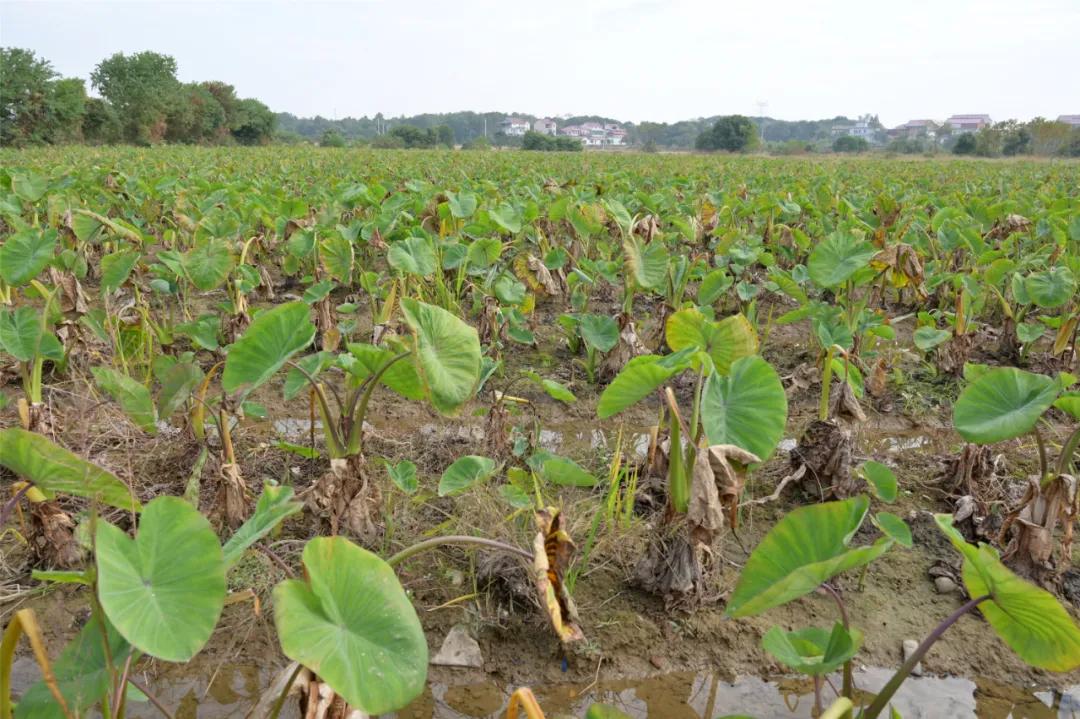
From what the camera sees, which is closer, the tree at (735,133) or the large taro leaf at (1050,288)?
the large taro leaf at (1050,288)

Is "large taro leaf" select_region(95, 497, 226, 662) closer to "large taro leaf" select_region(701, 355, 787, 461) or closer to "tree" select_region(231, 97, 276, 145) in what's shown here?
"large taro leaf" select_region(701, 355, 787, 461)

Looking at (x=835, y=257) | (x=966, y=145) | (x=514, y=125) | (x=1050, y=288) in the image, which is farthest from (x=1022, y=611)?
(x=514, y=125)

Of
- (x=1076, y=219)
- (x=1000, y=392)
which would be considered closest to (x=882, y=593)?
(x=1000, y=392)

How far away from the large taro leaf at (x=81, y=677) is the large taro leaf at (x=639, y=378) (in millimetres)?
989

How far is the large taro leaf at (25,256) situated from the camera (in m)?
2.53

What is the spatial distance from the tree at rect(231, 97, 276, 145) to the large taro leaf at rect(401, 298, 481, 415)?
123ft

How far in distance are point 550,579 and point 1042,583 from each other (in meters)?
1.22

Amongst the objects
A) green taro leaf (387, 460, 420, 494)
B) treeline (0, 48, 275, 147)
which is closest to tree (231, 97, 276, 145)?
treeline (0, 48, 275, 147)

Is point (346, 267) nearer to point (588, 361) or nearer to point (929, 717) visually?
point (588, 361)

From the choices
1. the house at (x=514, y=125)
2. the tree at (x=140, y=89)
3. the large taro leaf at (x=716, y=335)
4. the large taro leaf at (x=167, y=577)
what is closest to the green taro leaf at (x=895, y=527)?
the large taro leaf at (x=716, y=335)

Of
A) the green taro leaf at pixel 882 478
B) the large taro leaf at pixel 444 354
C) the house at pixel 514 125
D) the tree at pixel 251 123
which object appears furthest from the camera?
the house at pixel 514 125

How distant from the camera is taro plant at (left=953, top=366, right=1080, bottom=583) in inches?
64.5

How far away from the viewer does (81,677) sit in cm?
113

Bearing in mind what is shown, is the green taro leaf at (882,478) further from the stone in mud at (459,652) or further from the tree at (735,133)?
the tree at (735,133)
